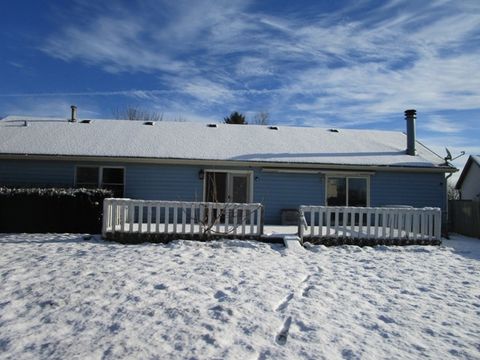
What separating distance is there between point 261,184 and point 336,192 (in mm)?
2708

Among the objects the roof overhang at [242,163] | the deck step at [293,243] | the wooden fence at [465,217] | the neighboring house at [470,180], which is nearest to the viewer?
the deck step at [293,243]

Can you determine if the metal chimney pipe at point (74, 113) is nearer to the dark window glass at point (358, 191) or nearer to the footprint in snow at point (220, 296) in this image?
the dark window glass at point (358, 191)

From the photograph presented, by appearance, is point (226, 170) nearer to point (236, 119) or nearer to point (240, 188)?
point (240, 188)

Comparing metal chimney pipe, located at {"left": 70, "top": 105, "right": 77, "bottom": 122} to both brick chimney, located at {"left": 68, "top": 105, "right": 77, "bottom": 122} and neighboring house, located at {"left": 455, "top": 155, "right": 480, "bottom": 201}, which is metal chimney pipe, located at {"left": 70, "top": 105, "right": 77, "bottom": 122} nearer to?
brick chimney, located at {"left": 68, "top": 105, "right": 77, "bottom": 122}

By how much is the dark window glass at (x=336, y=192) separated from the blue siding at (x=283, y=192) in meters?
0.34

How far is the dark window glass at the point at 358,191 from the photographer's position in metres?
13.9

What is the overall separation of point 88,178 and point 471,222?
41.8 feet

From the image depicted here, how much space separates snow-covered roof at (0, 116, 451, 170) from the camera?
44.2 feet

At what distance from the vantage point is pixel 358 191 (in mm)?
13922

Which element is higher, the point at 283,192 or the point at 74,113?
the point at 74,113

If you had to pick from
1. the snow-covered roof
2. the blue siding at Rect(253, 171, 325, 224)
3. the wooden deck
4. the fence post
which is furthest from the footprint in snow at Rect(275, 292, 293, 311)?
the snow-covered roof

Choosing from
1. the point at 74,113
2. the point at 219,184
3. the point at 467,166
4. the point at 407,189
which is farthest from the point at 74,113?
the point at 467,166

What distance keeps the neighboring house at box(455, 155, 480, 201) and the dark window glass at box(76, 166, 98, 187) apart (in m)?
18.3

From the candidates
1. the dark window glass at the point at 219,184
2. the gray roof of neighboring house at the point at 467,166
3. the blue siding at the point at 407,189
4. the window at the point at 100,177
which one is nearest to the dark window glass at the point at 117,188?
the window at the point at 100,177
